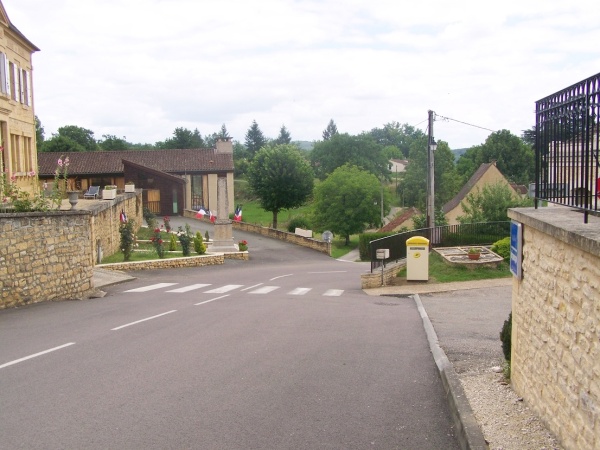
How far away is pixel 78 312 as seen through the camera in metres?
15.5

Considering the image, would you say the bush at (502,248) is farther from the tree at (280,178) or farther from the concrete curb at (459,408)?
the tree at (280,178)

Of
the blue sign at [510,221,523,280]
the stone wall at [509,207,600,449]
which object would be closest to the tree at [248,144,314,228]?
the blue sign at [510,221,523,280]

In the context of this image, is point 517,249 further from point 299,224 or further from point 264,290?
point 299,224

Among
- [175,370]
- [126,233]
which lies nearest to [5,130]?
[126,233]

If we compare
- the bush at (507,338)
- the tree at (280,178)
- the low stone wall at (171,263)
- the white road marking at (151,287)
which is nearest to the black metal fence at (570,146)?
the bush at (507,338)

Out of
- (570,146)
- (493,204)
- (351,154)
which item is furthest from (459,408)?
(351,154)

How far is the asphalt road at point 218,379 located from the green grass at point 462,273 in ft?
23.3

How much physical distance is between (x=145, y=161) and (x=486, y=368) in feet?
194

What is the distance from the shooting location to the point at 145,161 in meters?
64.6

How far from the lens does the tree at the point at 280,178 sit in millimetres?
59094

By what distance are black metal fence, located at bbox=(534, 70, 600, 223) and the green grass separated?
15609mm

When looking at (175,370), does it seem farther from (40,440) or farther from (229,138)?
(229,138)

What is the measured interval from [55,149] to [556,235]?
85.6 meters

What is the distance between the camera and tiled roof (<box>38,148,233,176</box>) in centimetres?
5744
